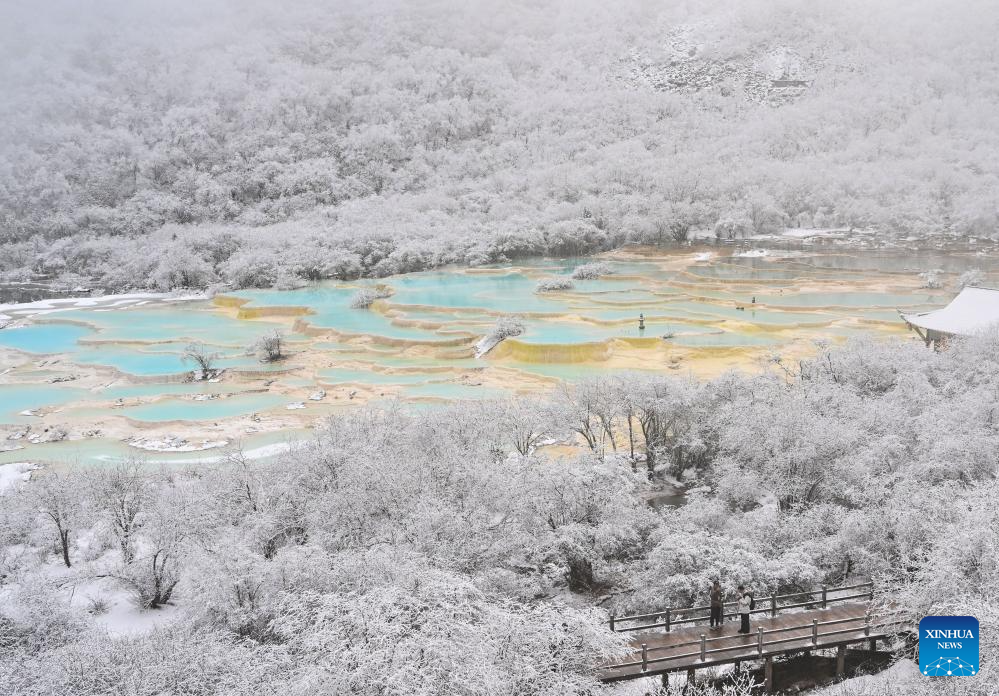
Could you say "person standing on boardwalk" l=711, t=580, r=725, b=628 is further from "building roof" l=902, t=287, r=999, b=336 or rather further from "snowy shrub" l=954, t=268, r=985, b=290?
"snowy shrub" l=954, t=268, r=985, b=290

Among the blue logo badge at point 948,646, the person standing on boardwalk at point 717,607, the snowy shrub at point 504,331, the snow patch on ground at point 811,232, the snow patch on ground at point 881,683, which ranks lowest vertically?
the snow patch on ground at point 881,683

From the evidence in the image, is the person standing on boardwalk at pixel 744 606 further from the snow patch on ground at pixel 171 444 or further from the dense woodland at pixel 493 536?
the snow patch on ground at pixel 171 444

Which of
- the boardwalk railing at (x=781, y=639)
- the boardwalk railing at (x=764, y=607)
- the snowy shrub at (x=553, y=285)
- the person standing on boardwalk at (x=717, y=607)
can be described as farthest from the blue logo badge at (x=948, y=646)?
the snowy shrub at (x=553, y=285)

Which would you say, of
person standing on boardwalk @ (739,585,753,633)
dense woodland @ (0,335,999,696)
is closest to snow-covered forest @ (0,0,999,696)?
dense woodland @ (0,335,999,696)

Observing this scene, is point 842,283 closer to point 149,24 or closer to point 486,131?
point 486,131

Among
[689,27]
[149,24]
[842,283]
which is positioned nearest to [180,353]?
[842,283]

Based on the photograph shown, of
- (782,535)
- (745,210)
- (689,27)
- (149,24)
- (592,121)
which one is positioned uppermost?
(149,24)

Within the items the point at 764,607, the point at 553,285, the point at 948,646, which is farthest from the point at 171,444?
Result: the point at 553,285
